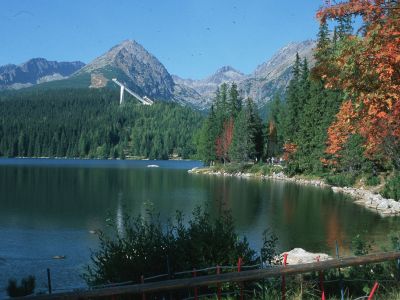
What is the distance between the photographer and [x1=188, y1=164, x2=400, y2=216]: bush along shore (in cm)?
4166

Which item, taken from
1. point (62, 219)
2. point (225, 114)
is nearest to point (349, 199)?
point (62, 219)

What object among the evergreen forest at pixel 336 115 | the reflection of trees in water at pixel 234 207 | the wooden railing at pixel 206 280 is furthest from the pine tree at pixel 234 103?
the wooden railing at pixel 206 280

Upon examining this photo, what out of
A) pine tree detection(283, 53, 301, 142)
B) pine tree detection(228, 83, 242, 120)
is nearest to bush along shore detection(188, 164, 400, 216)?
pine tree detection(283, 53, 301, 142)

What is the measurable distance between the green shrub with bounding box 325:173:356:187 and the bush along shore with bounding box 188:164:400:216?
63 cm

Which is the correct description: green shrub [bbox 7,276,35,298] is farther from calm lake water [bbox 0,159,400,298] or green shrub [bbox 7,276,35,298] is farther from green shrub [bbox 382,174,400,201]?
green shrub [bbox 382,174,400,201]

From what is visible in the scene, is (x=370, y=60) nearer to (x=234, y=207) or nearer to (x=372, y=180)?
(x=234, y=207)

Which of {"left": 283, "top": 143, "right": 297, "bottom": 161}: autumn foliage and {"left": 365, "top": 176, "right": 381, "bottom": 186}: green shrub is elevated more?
{"left": 283, "top": 143, "right": 297, "bottom": 161}: autumn foliage

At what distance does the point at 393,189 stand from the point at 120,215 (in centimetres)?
2673

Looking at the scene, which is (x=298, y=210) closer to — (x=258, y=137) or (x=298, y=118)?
(x=298, y=118)

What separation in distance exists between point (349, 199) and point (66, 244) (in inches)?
1291

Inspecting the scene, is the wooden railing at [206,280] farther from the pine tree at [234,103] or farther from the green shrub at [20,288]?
the pine tree at [234,103]

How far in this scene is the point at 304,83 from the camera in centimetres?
8044

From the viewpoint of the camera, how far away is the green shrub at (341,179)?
61109 millimetres

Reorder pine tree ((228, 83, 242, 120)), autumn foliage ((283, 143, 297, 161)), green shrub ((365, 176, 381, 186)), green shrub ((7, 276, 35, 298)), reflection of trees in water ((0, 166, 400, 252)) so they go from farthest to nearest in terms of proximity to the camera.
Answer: pine tree ((228, 83, 242, 120)) < autumn foliage ((283, 143, 297, 161)) < green shrub ((365, 176, 381, 186)) < reflection of trees in water ((0, 166, 400, 252)) < green shrub ((7, 276, 35, 298))
